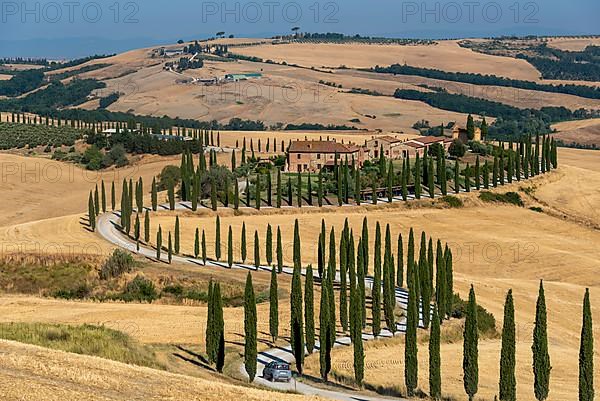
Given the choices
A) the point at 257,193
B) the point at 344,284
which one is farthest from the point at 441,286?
the point at 257,193

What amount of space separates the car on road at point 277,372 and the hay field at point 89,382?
8.19 metres

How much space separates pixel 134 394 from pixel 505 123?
173562mm

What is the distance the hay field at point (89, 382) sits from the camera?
32.1 metres

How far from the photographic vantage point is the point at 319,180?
9794cm

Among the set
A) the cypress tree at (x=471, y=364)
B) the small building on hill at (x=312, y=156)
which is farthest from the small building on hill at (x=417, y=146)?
the cypress tree at (x=471, y=364)

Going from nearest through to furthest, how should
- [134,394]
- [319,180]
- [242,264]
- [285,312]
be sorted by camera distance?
1. [134,394]
2. [285,312]
3. [242,264]
4. [319,180]

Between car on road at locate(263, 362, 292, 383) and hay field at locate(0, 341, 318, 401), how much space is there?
Answer: 26.9 ft

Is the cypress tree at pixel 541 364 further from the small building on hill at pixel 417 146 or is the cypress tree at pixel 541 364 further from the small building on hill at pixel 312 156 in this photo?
the small building on hill at pixel 417 146

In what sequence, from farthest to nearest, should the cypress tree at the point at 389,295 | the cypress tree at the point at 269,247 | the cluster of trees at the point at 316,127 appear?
the cluster of trees at the point at 316,127
the cypress tree at the point at 269,247
the cypress tree at the point at 389,295

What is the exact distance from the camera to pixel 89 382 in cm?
3369

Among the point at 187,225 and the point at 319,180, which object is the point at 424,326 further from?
the point at 319,180

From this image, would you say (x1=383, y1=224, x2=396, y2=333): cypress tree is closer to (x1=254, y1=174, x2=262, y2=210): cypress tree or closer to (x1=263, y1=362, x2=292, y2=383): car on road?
(x1=263, y1=362, x2=292, y2=383): car on road

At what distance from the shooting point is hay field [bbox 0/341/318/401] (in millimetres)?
32062

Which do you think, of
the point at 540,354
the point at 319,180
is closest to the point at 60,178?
the point at 319,180
